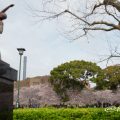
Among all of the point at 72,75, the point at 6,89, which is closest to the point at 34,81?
the point at 72,75

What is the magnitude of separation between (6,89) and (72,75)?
38.6 meters

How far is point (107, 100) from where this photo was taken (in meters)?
42.2

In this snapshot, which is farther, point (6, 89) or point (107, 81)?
point (107, 81)

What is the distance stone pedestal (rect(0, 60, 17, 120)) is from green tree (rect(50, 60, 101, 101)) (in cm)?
3744

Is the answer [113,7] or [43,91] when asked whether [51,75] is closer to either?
[43,91]

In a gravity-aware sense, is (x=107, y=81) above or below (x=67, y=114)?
above

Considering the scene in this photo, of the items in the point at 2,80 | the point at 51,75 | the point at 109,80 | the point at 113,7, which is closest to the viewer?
the point at 2,80

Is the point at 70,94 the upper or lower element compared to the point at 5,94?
upper

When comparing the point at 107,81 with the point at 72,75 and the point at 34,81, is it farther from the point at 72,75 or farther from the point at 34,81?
the point at 34,81

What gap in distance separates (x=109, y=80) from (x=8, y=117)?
37.7m

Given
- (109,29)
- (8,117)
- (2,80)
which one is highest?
(109,29)

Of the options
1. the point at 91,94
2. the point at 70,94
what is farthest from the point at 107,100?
the point at 70,94

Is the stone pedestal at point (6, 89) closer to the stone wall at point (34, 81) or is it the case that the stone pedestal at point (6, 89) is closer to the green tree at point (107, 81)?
the green tree at point (107, 81)

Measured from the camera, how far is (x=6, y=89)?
7.61m
